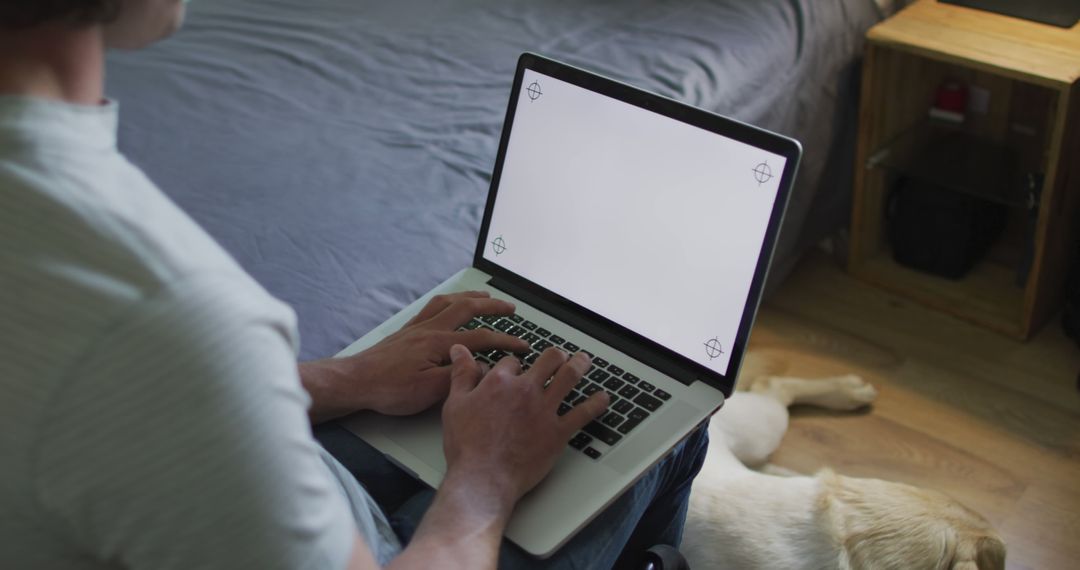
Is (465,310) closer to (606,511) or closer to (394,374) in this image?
(394,374)

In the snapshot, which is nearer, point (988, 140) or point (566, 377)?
point (566, 377)

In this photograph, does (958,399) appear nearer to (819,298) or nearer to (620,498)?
(819,298)

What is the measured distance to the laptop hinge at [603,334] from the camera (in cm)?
106

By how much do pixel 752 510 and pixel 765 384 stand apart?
0.50 metres

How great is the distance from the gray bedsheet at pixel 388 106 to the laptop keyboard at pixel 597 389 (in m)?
0.22

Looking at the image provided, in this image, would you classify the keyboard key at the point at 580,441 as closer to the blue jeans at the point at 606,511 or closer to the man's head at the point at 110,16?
the blue jeans at the point at 606,511

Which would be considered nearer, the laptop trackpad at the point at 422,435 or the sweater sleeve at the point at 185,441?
the sweater sleeve at the point at 185,441

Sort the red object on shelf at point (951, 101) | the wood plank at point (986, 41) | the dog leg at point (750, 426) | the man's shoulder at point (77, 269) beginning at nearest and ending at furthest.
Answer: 1. the man's shoulder at point (77, 269)
2. the dog leg at point (750, 426)
3. the wood plank at point (986, 41)
4. the red object on shelf at point (951, 101)

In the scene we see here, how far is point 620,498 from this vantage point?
973 mm

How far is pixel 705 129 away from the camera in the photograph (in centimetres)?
104

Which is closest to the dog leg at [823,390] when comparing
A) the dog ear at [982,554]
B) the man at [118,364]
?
the dog ear at [982,554]

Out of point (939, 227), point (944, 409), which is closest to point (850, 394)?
point (944, 409)

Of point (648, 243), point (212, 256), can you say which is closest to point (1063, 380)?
point (648, 243)

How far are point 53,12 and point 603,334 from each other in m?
0.70
